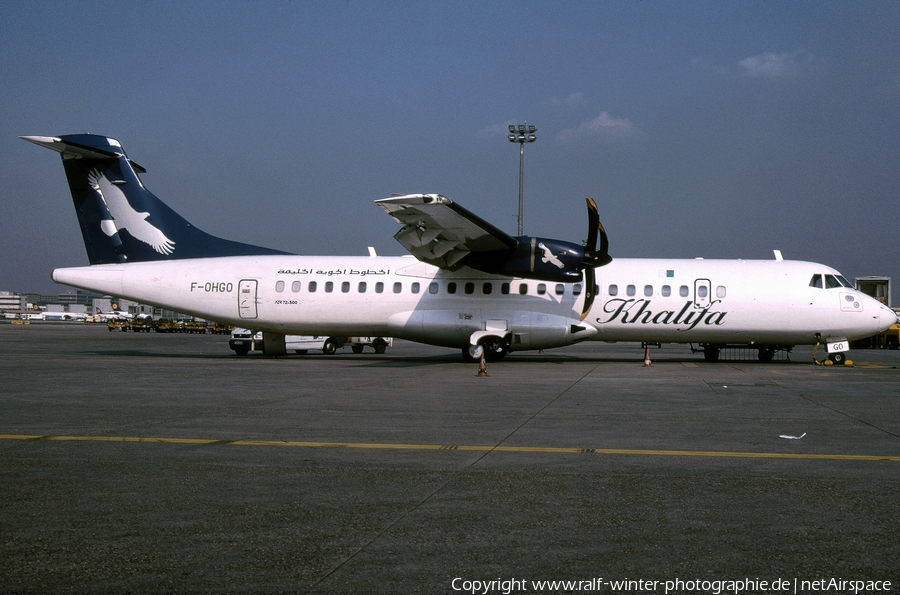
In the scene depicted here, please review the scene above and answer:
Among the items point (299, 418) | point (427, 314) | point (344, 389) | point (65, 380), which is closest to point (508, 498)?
point (299, 418)

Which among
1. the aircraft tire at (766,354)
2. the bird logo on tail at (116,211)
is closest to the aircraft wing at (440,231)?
the bird logo on tail at (116,211)

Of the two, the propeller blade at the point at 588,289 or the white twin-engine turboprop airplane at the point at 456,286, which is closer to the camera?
the white twin-engine turboprop airplane at the point at 456,286

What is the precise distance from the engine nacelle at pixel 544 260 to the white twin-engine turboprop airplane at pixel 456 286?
36mm

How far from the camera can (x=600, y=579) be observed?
154 inches

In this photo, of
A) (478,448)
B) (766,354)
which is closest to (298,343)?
(766,354)

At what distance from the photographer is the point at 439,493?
5.86 meters

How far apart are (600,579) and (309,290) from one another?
2142 centimetres

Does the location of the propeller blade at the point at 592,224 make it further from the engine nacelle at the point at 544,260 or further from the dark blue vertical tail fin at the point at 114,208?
the dark blue vertical tail fin at the point at 114,208

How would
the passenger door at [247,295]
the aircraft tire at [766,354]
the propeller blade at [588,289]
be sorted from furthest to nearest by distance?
the aircraft tire at [766,354], the passenger door at [247,295], the propeller blade at [588,289]

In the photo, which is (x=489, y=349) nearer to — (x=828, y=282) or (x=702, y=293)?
(x=702, y=293)

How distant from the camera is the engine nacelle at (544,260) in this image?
2241 centimetres

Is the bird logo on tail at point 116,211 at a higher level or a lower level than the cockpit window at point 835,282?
higher

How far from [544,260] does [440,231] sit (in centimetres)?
327

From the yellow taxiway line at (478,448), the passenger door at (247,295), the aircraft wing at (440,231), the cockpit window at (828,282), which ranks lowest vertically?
the yellow taxiway line at (478,448)
